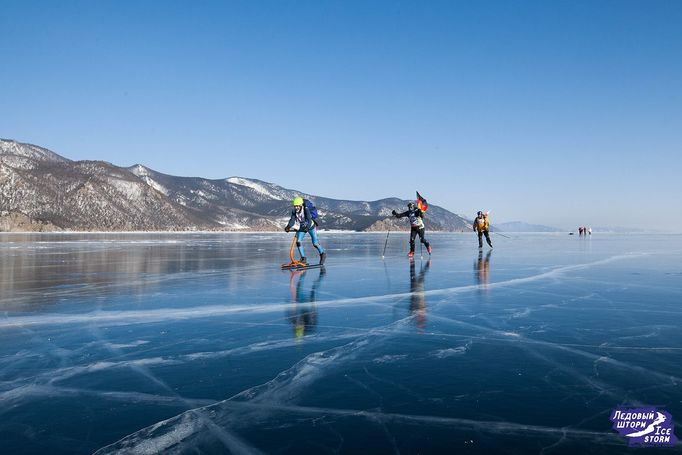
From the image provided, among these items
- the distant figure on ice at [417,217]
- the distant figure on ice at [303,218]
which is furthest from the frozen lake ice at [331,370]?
the distant figure on ice at [417,217]

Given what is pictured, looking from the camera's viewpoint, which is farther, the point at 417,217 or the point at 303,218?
the point at 417,217

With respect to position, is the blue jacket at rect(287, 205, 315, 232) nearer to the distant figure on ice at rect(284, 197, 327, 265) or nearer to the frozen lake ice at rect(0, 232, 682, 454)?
the distant figure on ice at rect(284, 197, 327, 265)

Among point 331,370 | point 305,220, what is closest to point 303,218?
Result: point 305,220

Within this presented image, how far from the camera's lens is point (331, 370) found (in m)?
4.87

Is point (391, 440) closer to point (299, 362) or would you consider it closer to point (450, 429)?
point (450, 429)

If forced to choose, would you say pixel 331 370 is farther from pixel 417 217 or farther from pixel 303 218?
pixel 417 217

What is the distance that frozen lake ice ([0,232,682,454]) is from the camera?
3396 millimetres

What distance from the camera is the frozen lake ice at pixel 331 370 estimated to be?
11.1 feet

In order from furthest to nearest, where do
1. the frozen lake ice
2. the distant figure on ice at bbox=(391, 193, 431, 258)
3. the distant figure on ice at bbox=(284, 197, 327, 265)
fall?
the distant figure on ice at bbox=(391, 193, 431, 258) < the distant figure on ice at bbox=(284, 197, 327, 265) < the frozen lake ice

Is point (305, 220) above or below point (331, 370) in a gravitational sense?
above

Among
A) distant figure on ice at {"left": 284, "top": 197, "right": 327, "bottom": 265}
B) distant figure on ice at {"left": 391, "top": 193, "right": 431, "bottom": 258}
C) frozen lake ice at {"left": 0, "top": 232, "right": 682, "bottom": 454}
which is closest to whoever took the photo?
frozen lake ice at {"left": 0, "top": 232, "right": 682, "bottom": 454}

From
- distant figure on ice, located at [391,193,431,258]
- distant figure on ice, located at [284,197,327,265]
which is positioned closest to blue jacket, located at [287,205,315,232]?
distant figure on ice, located at [284,197,327,265]

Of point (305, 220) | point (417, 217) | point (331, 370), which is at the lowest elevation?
point (331, 370)

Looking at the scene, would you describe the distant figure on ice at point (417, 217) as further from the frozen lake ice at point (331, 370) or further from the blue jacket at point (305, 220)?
the frozen lake ice at point (331, 370)
